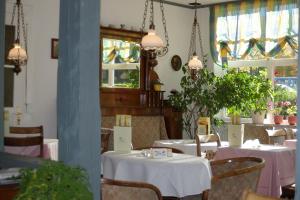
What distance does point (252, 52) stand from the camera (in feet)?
29.5


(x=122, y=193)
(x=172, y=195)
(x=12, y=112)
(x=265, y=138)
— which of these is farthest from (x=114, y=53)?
(x=122, y=193)

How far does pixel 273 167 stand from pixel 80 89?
306 cm

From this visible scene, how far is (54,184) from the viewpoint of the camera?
2023mm

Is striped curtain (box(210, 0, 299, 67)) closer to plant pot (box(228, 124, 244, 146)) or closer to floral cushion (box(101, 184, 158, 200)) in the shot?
plant pot (box(228, 124, 244, 146))

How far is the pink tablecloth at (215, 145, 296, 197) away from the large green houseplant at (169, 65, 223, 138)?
328 cm

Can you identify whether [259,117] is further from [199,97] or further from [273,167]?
[273,167]

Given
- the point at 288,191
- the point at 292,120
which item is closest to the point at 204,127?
the point at 288,191

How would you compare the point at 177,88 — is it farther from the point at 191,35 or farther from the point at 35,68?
the point at 35,68

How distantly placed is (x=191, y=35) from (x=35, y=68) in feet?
12.3

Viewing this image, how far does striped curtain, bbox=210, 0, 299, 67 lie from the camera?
27.6 ft

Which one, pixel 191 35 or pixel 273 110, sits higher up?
pixel 191 35

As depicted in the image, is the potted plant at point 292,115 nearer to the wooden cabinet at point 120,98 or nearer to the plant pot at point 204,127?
the plant pot at point 204,127

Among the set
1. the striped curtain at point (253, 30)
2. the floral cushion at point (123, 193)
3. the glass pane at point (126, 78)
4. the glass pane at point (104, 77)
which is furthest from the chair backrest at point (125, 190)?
the striped curtain at point (253, 30)

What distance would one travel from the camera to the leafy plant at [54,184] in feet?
6.53
